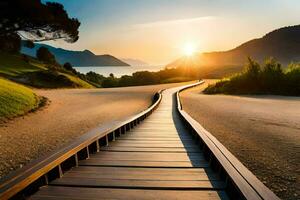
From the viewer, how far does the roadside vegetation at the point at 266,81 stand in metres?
28.7

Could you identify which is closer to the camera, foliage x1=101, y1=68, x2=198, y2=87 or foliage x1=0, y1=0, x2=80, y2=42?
foliage x1=0, y1=0, x2=80, y2=42

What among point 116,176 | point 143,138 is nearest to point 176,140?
point 143,138

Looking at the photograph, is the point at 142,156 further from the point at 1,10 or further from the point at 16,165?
the point at 1,10

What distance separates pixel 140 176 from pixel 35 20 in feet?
74.5

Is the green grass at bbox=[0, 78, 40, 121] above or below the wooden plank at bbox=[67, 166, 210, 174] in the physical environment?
above

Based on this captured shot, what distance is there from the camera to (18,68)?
1657 inches

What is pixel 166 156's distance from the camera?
5.53 metres

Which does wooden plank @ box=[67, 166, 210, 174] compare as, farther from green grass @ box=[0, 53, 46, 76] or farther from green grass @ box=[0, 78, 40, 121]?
green grass @ box=[0, 53, 46, 76]

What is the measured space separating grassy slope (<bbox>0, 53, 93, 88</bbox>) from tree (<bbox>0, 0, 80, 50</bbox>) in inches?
436

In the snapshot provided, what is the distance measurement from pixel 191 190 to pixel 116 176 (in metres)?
1.12

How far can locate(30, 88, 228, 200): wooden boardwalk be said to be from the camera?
3.66 m

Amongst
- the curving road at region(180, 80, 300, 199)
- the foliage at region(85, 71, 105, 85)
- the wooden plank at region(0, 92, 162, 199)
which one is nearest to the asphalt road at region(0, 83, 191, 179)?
the wooden plank at region(0, 92, 162, 199)

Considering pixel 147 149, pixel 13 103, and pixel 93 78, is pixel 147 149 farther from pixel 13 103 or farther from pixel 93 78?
pixel 93 78

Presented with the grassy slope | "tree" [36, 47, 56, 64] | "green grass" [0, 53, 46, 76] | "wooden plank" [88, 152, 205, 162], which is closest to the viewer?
"wooden plank" [88, 152, 205, 162]
